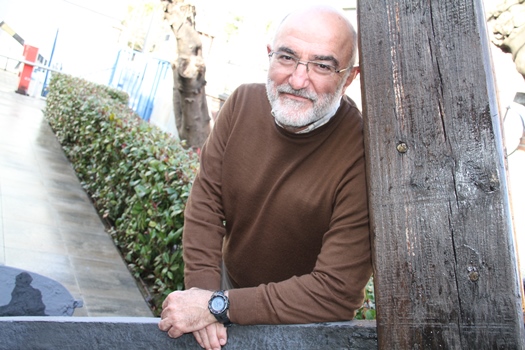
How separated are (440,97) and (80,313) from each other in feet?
13.0

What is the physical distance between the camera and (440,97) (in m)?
1.65

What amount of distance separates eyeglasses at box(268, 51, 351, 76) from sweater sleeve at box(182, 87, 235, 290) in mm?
419

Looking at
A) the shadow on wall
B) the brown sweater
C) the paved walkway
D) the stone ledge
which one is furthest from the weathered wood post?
the paved walkway

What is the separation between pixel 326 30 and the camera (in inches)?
88.4

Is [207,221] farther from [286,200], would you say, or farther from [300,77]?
[300,77]

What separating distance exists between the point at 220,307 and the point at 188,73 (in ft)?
22.6

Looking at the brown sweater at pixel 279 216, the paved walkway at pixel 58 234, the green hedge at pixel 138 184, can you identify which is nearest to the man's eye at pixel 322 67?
the brown sweater at pixel 279 216

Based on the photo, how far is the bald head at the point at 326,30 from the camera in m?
2.24

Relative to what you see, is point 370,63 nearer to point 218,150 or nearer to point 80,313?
point 218,150

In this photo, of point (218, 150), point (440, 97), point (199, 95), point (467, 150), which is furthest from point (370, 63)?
point (199, 95)

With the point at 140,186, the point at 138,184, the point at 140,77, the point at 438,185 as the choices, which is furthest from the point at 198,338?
the point at 140,77

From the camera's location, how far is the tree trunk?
8578 mm

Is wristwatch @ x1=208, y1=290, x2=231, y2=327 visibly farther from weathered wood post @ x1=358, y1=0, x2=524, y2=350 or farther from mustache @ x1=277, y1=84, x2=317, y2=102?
mustache @ x1=277, y1=84, x2=317, y2=102

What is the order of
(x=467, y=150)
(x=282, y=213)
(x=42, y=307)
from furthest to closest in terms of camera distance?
1. (x=42, y=307)
2. (x=282, y=213)
3. (x=467, y=150)
